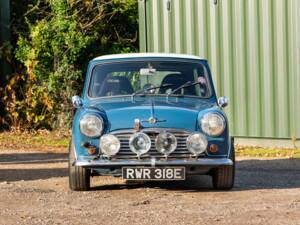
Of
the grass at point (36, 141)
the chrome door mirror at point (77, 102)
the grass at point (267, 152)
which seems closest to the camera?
the chrome door mirror at point (77, 102)

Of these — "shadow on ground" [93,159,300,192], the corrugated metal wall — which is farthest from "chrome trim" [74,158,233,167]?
the corrugated metal wall

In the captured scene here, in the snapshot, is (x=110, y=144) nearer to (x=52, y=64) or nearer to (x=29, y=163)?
(x=29, y=163)

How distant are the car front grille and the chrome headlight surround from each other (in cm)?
21

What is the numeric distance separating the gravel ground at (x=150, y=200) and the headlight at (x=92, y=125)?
67 cm

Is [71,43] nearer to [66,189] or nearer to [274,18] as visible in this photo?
[274,18]

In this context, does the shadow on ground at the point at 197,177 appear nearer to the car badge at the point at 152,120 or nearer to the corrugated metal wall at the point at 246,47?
the car badge at the point at 152,120

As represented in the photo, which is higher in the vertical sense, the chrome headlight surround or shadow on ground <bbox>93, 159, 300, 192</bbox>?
the chrome headlight surround

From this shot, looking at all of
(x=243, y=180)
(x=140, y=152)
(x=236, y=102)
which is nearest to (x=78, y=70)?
(x=236, y=102)

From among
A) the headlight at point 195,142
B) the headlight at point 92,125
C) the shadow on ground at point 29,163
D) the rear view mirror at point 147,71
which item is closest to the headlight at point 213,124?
the headlight at point 195,142

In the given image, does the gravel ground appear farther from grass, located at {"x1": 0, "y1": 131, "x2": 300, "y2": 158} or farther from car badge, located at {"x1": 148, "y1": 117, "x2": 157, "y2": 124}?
grass, located at {"x1": 0, "y1": 131, "x2": 300, "y2": 158}

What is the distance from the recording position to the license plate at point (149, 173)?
962 centimetres

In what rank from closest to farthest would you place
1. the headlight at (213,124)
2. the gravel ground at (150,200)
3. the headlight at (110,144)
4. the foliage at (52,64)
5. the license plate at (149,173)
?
the gravel ground at (150,200) → the license plate at (149,173) → the headlight at (110,144) → the headlight at (213,124) → the foliage at (52,64)

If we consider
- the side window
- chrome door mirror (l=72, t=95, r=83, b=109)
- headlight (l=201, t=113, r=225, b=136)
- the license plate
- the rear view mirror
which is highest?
the rear view mirror

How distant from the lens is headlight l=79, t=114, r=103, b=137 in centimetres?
977
